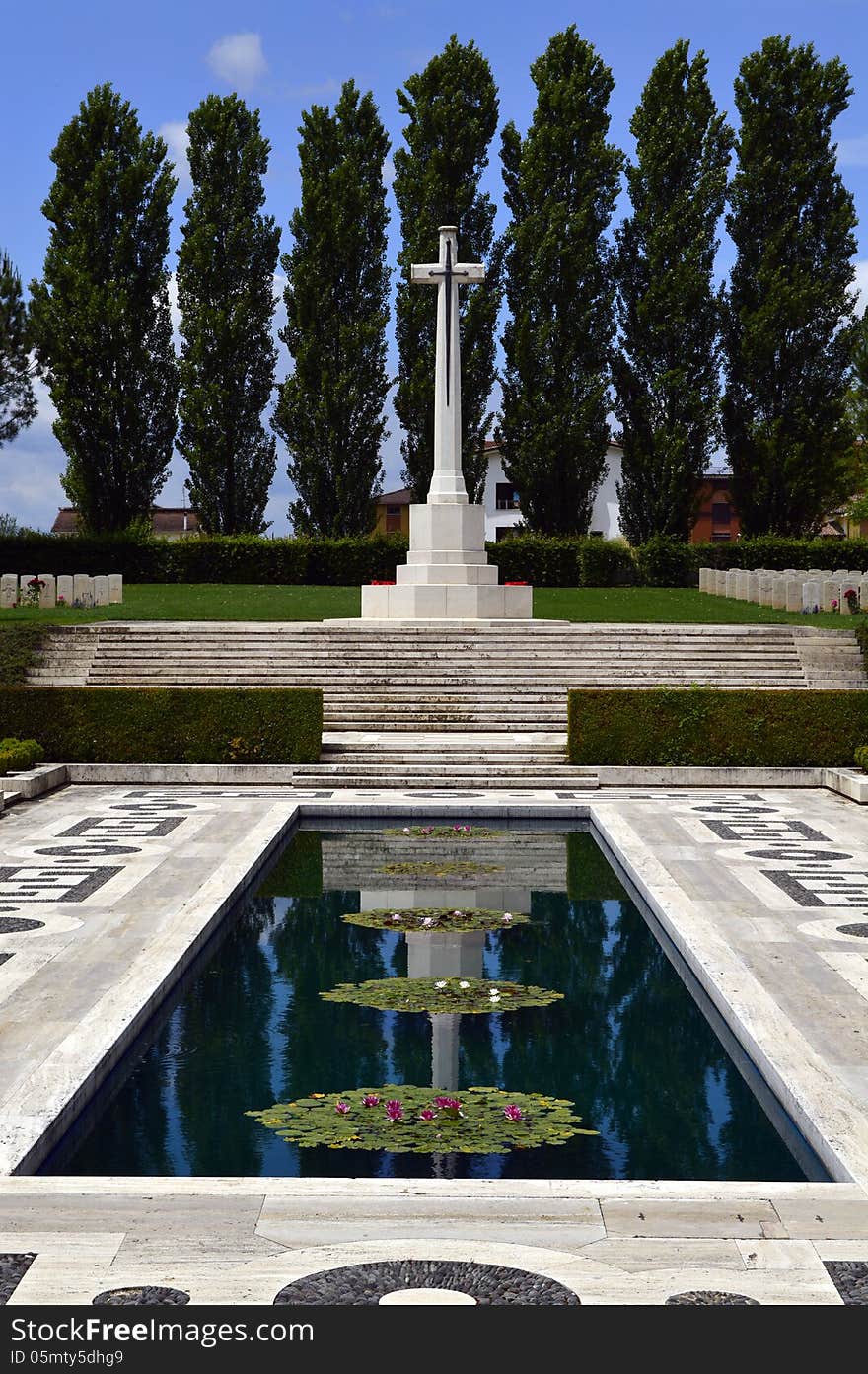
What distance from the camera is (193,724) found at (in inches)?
776

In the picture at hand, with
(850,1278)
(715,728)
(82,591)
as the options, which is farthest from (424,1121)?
(82,591)

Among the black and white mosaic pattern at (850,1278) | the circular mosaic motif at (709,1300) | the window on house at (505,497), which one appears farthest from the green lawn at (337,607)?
the window on house at (505,497)

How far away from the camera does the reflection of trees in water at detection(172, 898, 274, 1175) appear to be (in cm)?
695

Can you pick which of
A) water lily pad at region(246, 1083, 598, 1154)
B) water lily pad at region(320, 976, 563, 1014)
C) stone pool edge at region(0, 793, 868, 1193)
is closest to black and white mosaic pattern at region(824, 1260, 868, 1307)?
stone pool edge at region(0, 793, 868, 1193)

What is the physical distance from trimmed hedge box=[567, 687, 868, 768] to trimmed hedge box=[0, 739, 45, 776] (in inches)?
272

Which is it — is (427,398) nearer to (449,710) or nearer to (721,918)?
(449,710)

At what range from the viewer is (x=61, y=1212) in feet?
19.5

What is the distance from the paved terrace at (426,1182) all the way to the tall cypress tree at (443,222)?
31.2 m

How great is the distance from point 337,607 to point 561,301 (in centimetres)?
1709

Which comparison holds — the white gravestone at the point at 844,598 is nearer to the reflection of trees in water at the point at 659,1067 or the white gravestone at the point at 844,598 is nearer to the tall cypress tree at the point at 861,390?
the reflection of trees in water at the point at 659,1067

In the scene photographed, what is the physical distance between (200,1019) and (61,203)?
40.0m

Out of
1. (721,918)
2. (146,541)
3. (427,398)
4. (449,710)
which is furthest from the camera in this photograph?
(427,398)

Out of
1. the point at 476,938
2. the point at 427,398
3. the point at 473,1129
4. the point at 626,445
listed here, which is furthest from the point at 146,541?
the point at 473,1129

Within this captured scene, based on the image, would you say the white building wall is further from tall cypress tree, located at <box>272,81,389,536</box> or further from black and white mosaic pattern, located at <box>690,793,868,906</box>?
black and white mosaic pattern, located at <box>690,793,868,906</box>
